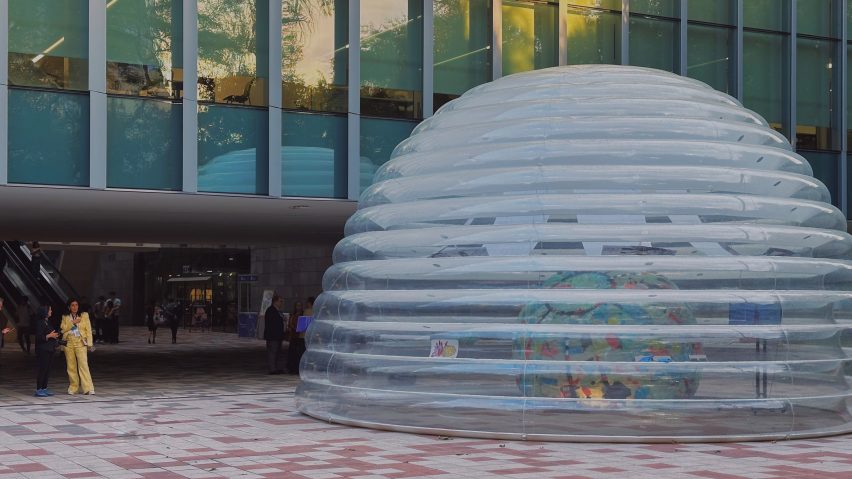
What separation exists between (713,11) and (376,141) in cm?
847

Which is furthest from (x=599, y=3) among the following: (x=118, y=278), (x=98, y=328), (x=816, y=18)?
(x=118, y=278)

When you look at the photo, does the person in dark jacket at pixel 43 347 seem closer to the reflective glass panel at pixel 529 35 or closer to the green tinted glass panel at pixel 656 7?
the reflective glass panel at pixel 529 35

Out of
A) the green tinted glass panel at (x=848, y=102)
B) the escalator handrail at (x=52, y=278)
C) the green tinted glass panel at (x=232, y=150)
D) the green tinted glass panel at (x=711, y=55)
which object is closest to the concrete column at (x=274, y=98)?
the green tinted glass panel at (x=232, y=150)

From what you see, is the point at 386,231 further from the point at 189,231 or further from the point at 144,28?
the point at 189,231

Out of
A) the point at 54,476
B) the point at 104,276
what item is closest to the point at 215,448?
the point at 54,476

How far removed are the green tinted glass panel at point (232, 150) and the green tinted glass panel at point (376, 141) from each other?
6.38 ft

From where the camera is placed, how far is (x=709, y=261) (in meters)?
13.2

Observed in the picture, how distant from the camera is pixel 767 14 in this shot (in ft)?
86.6

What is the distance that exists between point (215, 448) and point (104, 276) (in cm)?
5122

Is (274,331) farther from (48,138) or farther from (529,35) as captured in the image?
(529,35)

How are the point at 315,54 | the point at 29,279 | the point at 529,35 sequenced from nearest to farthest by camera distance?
the point at 315,54 < the point at 529,35 < the point at 29,279

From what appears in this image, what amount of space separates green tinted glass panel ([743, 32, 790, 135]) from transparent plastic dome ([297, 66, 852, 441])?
11469 mm

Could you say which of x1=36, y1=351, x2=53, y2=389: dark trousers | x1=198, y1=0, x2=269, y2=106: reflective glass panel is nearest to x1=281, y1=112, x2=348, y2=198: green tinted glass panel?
x1=198, y1=0, x2=269, y2=106: reflective glass panel

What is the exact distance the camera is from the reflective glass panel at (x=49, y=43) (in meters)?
19.0
